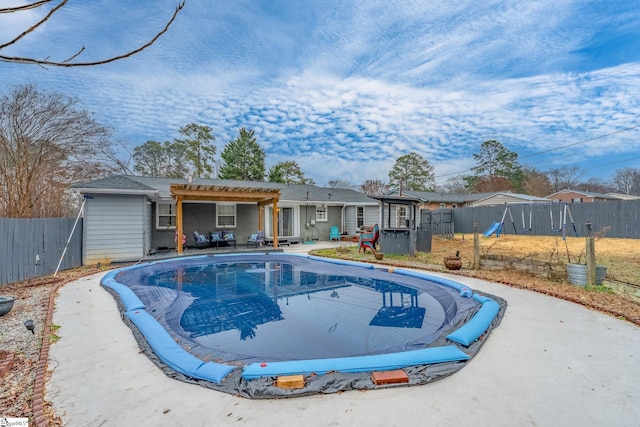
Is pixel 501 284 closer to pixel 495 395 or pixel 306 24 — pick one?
pixel 495 395

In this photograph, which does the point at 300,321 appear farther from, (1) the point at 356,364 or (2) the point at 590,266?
(2) the point at 590,266

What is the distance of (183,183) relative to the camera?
540 inches

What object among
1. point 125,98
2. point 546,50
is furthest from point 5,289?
point 546,50

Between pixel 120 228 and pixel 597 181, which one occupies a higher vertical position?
pixel 597 181

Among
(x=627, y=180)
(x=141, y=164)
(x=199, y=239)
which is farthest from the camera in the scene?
(x=627, y=180)

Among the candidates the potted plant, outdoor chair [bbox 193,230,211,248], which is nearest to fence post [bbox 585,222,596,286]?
the potted plant

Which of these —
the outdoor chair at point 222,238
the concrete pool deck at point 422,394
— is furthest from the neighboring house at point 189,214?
the concrete pool deck at point 422,394

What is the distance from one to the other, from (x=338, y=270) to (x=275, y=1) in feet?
23.6

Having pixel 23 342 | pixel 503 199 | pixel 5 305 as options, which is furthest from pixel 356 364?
pixel 503 199

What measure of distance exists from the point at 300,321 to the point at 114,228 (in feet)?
27.6

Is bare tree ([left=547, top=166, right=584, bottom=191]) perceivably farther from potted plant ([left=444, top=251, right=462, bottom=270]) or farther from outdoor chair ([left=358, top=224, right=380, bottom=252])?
potted plant ([left=444, top=251, right=462, bottom=270])

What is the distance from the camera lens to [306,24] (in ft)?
29.9

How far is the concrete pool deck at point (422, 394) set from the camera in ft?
6.98

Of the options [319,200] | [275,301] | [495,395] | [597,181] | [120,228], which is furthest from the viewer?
[597,181]
